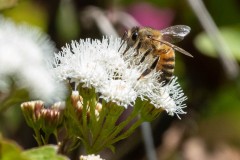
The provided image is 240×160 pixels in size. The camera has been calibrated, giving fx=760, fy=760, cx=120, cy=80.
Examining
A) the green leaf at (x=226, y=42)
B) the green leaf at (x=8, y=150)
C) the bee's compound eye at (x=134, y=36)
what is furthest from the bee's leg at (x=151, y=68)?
the green leaf at (x=226, y=42)

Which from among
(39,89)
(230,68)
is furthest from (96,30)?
(39,89)

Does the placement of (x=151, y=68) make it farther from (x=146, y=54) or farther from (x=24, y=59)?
(x=24, y=59)

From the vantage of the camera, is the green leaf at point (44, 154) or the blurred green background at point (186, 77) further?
the blurred green background at point (186, 77)

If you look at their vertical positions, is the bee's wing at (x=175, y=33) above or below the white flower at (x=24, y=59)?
above

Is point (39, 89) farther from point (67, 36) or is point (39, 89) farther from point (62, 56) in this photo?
point (67, 36)

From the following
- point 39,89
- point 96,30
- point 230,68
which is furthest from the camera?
point 96,30

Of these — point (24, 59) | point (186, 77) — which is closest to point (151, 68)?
point (24, 59)

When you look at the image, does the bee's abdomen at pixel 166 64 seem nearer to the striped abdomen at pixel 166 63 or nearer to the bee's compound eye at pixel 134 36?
the striped abdomen at pixel 166 63
